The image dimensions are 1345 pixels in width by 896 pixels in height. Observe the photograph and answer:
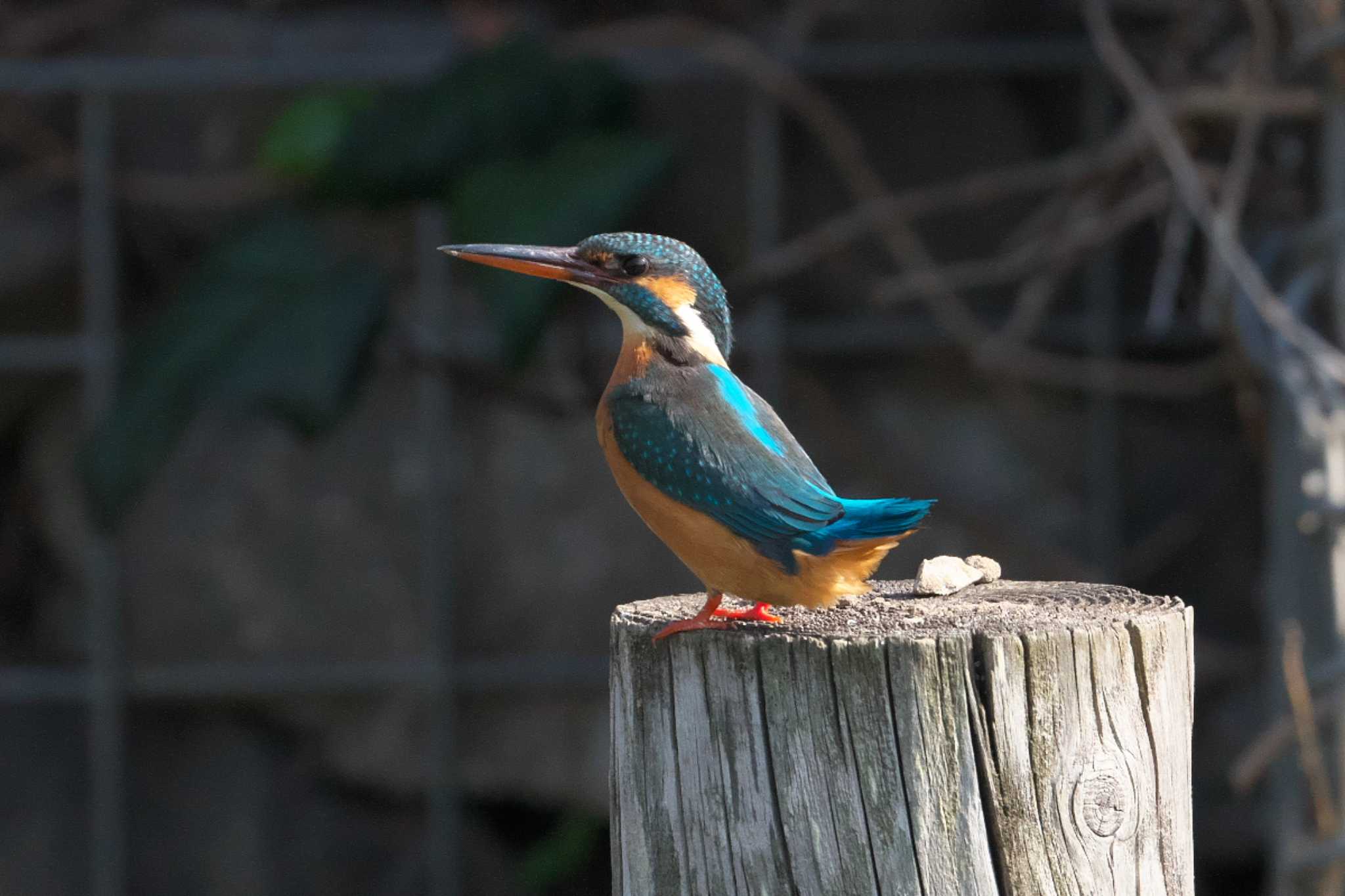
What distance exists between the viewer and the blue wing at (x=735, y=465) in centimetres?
189

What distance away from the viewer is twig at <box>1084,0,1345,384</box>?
321 centimetres

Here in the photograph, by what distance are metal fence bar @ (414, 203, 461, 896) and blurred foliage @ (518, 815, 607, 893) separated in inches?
8.5

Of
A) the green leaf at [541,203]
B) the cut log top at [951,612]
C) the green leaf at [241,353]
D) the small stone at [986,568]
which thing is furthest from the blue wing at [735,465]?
the green leaf at [241,353]

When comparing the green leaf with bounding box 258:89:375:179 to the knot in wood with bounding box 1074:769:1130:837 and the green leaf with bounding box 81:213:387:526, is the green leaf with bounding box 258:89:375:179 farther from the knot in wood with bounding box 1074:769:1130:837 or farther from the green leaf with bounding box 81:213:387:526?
the knot in wood with bounding box 1074:769:1130:837

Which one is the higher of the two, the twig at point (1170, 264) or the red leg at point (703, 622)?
the twig at point (1170, 264)

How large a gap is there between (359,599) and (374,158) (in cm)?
125

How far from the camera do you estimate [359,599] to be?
182 inches

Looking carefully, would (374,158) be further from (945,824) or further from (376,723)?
(945,824)

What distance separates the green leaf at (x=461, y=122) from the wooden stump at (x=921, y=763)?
2.71m

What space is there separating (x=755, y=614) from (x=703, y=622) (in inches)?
8.5

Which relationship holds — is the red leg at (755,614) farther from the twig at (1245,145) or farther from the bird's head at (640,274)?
the twig at (1245,145)

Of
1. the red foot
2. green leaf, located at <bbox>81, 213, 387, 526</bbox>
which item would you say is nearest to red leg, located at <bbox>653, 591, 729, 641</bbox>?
the red foot

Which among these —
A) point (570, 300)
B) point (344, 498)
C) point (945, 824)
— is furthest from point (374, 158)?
point (945, 824)

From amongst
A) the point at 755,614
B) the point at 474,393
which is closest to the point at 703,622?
the point at 755,614
